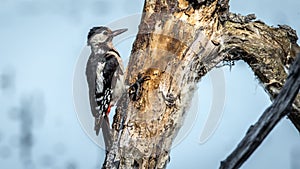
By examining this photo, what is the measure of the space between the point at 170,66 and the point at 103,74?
1061 millimetres

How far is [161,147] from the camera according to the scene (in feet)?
9.61

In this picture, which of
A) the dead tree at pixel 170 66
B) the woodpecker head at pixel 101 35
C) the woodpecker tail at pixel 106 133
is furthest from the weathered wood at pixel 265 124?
the woodpecker head at pixel 101 35

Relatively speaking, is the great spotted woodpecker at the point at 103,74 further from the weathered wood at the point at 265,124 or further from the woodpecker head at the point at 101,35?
the weathered wood at the point at 265,124

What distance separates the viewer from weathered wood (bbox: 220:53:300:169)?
3.83 ft

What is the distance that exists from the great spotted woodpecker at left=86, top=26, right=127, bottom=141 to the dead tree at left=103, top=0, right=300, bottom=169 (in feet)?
0.89

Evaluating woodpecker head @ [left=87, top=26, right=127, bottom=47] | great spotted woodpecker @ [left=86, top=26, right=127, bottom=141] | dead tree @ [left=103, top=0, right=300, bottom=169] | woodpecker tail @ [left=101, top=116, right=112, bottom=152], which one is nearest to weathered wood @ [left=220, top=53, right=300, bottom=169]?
dead tree @ [left=103, top=0, right=300, bottom=169]

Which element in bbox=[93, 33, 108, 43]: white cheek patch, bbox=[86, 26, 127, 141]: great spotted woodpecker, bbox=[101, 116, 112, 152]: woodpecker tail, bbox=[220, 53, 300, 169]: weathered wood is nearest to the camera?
bbox=[220, 53, 300, 169]: weathered wood

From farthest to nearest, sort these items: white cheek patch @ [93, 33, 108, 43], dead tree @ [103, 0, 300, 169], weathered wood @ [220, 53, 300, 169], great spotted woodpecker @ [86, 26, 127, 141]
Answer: white cheek patch @ [93, 33, 108, 43] → great spotted woodpecker @ [86, 26, 127, 141] → dead tree @ [103, 0, 300, 169] → weathered wood @ [220, 53, 300, 169]

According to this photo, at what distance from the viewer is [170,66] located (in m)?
2.98

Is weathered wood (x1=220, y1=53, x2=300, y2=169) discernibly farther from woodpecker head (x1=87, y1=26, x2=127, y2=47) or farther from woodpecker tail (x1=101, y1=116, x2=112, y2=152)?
woodpecker head (x1=87, y1=26, x2=127, y2=47)

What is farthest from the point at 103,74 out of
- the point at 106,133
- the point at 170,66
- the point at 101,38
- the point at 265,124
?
the point at 265,124

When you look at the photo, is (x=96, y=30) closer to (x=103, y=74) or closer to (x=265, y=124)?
(x=103, y=74)

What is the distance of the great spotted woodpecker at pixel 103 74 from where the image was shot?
3.55 m

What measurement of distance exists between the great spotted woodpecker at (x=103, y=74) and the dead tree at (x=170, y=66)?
0.89ft
